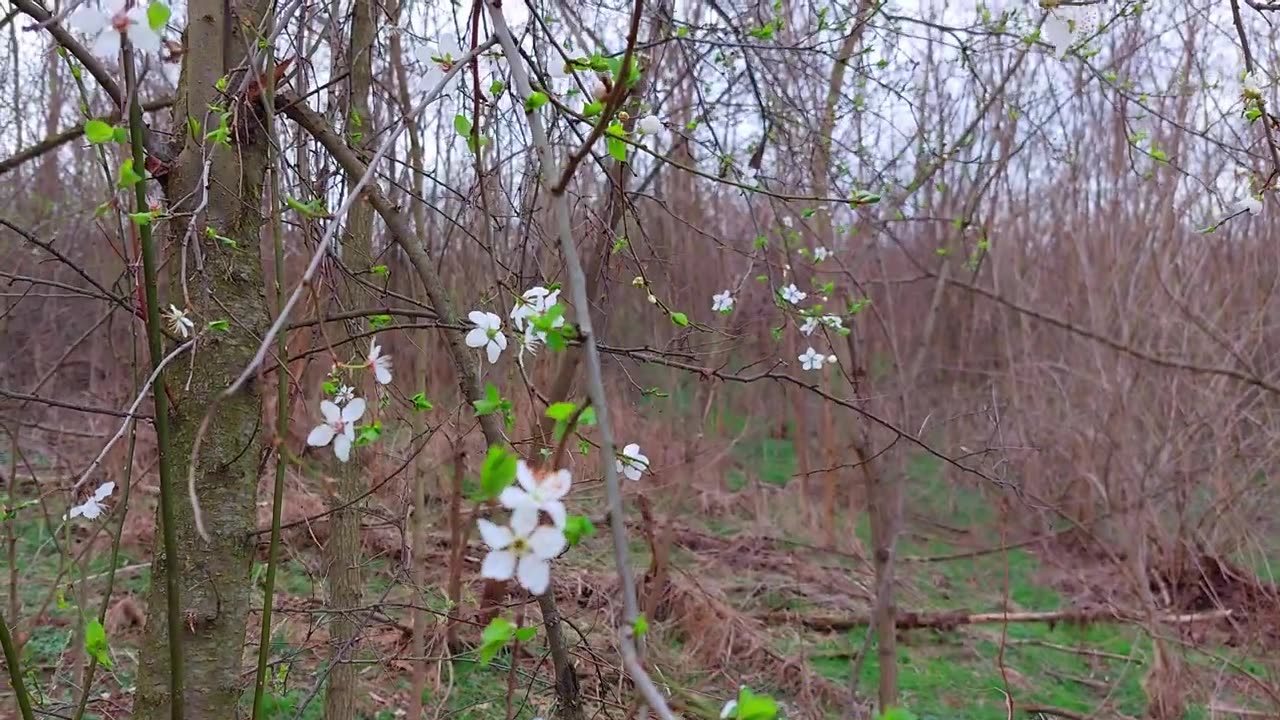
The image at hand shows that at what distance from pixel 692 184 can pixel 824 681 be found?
2.85 meters

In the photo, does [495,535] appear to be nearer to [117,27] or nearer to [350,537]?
[117,27]

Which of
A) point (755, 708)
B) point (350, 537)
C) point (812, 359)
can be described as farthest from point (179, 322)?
point (812, 359)

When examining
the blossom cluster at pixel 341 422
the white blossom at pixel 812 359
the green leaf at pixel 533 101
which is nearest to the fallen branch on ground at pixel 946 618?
the white blossom at pixel 812 359

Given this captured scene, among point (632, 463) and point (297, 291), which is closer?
point (297, 291)

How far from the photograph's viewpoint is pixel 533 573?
85cm

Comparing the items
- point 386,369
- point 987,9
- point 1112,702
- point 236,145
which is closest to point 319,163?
point 236,145

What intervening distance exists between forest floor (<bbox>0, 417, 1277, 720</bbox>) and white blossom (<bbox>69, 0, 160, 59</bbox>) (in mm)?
1510

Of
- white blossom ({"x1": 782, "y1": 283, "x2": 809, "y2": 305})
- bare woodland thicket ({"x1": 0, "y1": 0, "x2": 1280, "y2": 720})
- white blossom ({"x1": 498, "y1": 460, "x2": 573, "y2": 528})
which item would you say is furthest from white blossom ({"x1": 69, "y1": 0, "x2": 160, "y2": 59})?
white blossom ({"x1": 782, "y1": 283, "x2": 809, "y2": 305})

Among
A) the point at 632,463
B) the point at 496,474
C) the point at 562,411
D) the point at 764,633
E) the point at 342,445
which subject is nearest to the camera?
the point at 496,474

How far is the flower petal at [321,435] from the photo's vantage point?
4.00ft

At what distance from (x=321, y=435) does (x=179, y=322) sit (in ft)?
1.76

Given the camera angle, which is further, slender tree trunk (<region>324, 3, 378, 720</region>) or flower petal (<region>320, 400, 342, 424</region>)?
slender tree trunk (<region>324, 3, 378, 720</region>)

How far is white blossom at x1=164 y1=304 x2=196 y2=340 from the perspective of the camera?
5.04ft

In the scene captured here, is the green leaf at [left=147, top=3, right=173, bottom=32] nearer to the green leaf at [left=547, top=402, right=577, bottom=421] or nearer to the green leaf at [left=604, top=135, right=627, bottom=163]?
the green leaf at [left=604, top=135, right=627, bottom=163]
